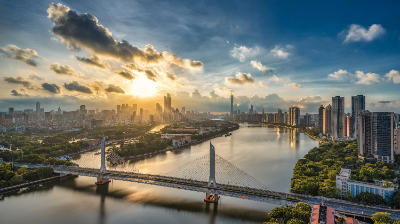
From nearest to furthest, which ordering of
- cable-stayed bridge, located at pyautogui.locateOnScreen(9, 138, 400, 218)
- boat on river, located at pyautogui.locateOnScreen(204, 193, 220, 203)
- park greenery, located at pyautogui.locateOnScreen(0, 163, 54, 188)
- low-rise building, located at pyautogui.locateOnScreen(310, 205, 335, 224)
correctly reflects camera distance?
low-rise building, located at pyautogui.locateOnScreen(310, 205, 335, 224), cable-stayed bridge, located at pyautogui.locateOnScreen(9, 138, 400, 218), boat on river, located at pyautogui.locateOnScreen(204, 193, 220, 203), park greenery, located at pyautogui.locateOnScreen(0, 163, 54, 188)

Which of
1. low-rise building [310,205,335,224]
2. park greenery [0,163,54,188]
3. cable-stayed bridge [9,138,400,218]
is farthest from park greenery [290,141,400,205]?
park greenery [0,163,54,188]

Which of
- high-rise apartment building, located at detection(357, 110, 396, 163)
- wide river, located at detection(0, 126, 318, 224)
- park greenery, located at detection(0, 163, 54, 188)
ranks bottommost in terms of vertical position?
wide river, located at detection(0, 126, 318, 224)

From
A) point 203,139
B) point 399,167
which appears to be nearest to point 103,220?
point 399,167

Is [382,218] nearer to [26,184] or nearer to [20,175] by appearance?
[26,184]

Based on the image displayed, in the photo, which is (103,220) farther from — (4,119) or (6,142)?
(4,119)

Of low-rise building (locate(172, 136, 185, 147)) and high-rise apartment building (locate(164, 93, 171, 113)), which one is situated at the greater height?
high-rise apartment building (locate(164, 93, 171, 113))

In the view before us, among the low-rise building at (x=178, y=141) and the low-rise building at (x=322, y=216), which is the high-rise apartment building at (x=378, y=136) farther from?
the low-rise building at (x=178, y=141)

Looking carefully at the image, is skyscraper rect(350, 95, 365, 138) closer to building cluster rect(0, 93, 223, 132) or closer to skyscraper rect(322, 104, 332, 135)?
skyscraper rect(322, 104, 332, 135)
